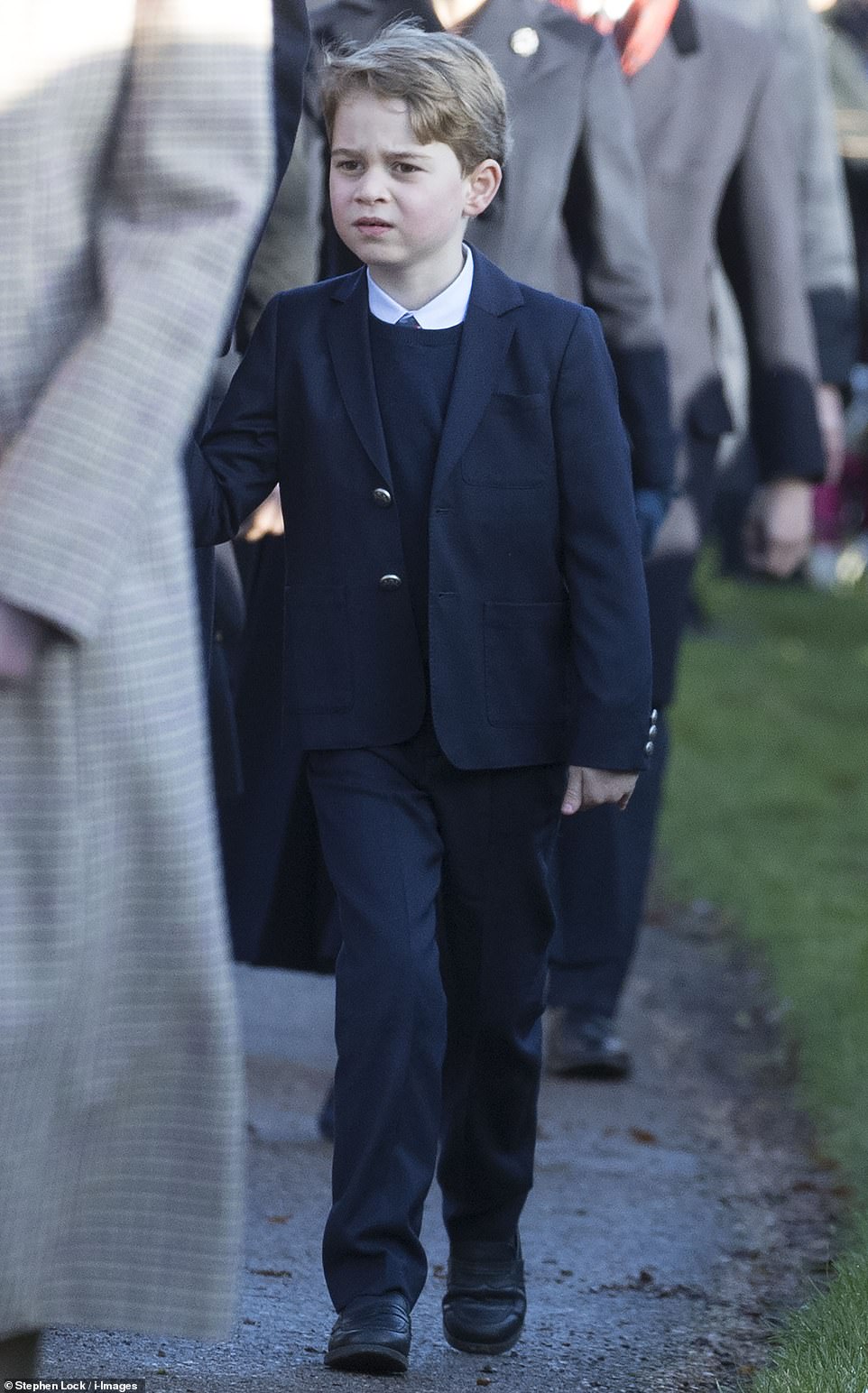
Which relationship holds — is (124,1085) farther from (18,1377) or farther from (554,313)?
(554,313)

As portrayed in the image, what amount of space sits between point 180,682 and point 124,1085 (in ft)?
1.31

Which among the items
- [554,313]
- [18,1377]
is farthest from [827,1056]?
[18,1377]

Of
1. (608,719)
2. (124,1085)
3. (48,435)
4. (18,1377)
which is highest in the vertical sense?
(48,435)

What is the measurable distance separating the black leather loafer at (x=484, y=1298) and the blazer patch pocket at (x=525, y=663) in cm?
75

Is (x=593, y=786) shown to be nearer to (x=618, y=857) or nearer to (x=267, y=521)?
(x=267, y=521)

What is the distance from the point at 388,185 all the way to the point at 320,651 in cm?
Answer: 62

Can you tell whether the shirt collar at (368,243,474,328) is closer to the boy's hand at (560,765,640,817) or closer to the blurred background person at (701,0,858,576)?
the boy's hand at (560,765,640,817)

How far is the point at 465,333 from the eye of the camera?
132 inches

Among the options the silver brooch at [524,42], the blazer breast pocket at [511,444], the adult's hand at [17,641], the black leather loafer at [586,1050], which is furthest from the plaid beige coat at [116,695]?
the black leather loafer at [586,1050]

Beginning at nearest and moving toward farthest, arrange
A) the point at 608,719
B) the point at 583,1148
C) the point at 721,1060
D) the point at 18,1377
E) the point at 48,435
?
the point at 48,435, the point at 18,1377, the point at 608,719, the point at 583,1148, the point at 721,1060

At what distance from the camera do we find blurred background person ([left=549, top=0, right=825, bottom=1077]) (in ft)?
16.7

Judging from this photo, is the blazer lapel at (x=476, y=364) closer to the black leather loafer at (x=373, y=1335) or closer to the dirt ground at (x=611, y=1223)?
the black leather loafer at (x=373, y=1335)

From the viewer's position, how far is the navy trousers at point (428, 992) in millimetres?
3242

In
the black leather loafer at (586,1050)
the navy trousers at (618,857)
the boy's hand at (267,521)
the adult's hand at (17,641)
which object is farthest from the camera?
the black leather loafer at (586,1050)
